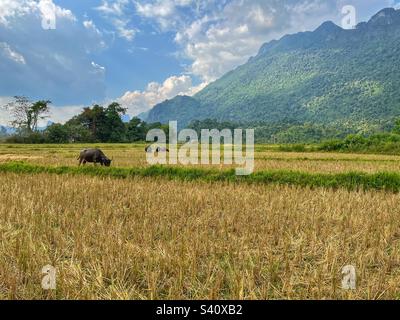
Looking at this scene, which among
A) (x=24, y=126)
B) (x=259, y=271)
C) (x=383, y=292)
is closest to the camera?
(x=383, y=292)

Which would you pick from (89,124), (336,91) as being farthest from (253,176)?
(336,91)

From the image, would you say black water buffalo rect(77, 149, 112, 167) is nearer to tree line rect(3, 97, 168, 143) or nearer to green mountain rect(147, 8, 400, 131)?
tree line rect(3, 97, 168, 143)

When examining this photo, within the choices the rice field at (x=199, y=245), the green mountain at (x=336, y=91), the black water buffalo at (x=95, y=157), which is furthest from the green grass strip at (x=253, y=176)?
the green mountain at (x=336, y=91)

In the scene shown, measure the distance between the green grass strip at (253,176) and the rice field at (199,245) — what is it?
1703 mm

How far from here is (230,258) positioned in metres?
3.37

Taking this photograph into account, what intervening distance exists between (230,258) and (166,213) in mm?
2077

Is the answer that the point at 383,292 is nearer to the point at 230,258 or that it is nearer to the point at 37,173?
the point at 230,258

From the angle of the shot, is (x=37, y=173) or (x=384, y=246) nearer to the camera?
(x=384, y=246)

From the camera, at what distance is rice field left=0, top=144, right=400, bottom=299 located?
8.71 feet

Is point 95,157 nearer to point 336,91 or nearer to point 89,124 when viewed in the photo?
point 89,124

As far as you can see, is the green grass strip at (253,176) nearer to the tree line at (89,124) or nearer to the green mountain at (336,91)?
the tree line at (89,124)

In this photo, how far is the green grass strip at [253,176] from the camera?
8.34 metres

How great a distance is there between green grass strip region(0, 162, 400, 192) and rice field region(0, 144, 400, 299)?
170 centimetres
